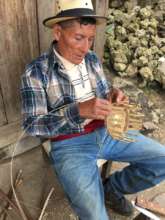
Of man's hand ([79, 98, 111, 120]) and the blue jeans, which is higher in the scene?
man's hand ([79, 98, 111, 120])

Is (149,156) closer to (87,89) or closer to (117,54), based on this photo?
(87,89)

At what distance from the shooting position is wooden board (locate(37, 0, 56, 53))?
6.48 ft

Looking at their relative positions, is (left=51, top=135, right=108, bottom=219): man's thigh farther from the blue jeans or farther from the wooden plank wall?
the wooden plank wall

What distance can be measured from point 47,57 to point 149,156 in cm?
96

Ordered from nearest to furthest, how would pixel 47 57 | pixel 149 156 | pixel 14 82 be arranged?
pixel 47 57 → pixel 149 156 → pixel 14 82

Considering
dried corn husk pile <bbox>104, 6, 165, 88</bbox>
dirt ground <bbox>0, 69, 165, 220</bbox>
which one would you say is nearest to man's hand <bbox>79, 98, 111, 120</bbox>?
dirt ground <bbox>0, 69, 165, 220</bbox>

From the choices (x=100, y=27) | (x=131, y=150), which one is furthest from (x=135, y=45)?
(x=131, y=150)

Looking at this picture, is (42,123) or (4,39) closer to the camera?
(42,123)

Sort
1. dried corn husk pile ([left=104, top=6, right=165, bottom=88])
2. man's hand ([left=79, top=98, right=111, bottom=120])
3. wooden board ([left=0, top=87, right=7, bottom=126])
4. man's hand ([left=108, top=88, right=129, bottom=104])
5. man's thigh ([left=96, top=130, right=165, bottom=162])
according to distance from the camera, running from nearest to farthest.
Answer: man's hand ([left=79, top=98, right=111, bottom=120])
man's hand ([left=108, top=88, right=129, bottom=104])
man's thigh ([left=96, top=130, right=165, bottom=162])
wooden board ([left=0, top=87, right=7, bottom=126])
dried corn husk pile ([left=104, top=6, right=165, bottom=88])

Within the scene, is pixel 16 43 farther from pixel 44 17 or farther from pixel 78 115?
pixel 78 115

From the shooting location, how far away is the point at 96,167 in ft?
6.03

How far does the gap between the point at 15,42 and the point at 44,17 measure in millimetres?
283

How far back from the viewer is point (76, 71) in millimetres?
1867

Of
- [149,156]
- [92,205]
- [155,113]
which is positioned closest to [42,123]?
[92,205]
